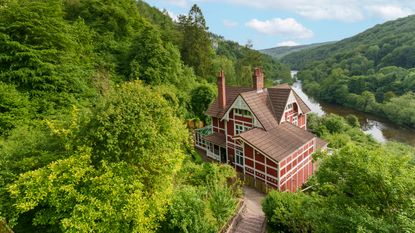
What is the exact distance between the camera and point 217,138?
24.0 m

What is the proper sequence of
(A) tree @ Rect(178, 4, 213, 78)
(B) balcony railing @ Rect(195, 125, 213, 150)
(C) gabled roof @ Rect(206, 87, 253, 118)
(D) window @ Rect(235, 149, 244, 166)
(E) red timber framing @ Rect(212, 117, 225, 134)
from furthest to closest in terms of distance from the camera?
(A) tree @ Rect(178, 4, 213, 78) → (B) balcony railing @ Rect(195, 125, 213, 150) → (E) red timber framing @ Rect(212, 117, 225, 134) → (C) gabled roof @ Rect(206, 87, 253, 118) → (D) window @ Rect(235, 149, 244, 166)

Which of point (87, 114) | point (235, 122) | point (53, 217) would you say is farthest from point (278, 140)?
point (53, 217)

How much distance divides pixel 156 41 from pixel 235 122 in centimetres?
1227

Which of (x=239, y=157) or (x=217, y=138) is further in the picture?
(x=217, y=138)

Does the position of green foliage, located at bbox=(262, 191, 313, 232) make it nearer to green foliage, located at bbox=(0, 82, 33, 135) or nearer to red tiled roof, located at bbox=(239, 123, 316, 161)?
red tiled roof, located at bbox=(239, 123, 316, 161)

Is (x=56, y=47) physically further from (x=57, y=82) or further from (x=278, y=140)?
(x=278, y=140)

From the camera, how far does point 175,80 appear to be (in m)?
28.0

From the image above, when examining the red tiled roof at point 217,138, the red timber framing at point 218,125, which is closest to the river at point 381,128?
the red timber framing at point 218,125

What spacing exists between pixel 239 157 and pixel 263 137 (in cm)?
283

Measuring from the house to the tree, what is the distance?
50.0 ft

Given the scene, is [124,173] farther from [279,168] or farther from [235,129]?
[235,129]

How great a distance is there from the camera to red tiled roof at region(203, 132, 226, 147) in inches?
908

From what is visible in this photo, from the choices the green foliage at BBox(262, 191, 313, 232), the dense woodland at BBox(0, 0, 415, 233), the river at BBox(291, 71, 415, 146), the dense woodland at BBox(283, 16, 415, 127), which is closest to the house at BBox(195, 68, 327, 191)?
the green foliage at BBox(262, 191, 313, 232)

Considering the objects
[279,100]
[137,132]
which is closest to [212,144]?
[279,100]
